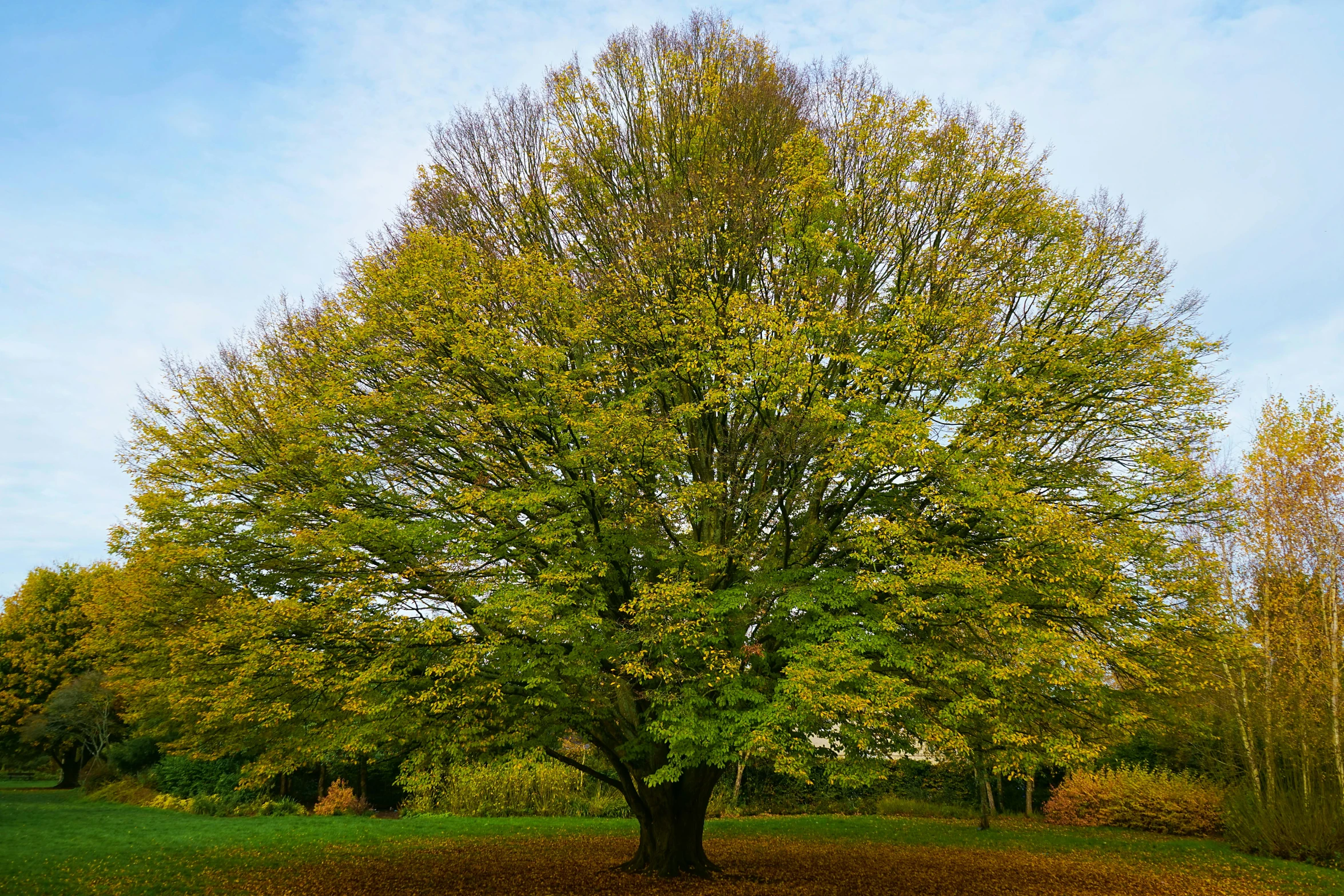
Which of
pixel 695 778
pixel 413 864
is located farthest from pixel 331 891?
pixel 695 778

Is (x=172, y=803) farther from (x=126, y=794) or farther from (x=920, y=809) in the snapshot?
(x=920, y=809)

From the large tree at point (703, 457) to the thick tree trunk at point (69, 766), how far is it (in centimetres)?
4234

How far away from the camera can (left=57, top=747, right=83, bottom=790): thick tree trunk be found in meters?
43.2

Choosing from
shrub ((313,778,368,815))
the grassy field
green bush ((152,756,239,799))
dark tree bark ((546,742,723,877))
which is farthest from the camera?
green bush ((152,756,239,799))

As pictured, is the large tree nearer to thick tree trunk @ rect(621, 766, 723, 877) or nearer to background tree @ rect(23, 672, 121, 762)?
thick tree trunk @ rect(621, 766, 723, 877)

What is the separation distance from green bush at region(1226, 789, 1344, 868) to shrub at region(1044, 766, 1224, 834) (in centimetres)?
293

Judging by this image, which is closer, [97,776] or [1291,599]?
[1291,599]

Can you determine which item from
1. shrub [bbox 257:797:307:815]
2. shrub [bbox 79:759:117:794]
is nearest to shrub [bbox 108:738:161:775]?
shrub [bbox 79:759:117:794]

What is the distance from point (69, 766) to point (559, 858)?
43766 millimetres

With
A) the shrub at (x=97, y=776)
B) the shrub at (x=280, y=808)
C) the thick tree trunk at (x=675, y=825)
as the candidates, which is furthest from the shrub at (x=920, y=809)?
the shrub at (x=97, y=776)

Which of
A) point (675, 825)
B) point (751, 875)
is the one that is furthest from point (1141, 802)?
point (675, 825)

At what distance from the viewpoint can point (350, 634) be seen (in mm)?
10773

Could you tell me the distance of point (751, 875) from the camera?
568 inches

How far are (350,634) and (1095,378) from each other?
12.9m
